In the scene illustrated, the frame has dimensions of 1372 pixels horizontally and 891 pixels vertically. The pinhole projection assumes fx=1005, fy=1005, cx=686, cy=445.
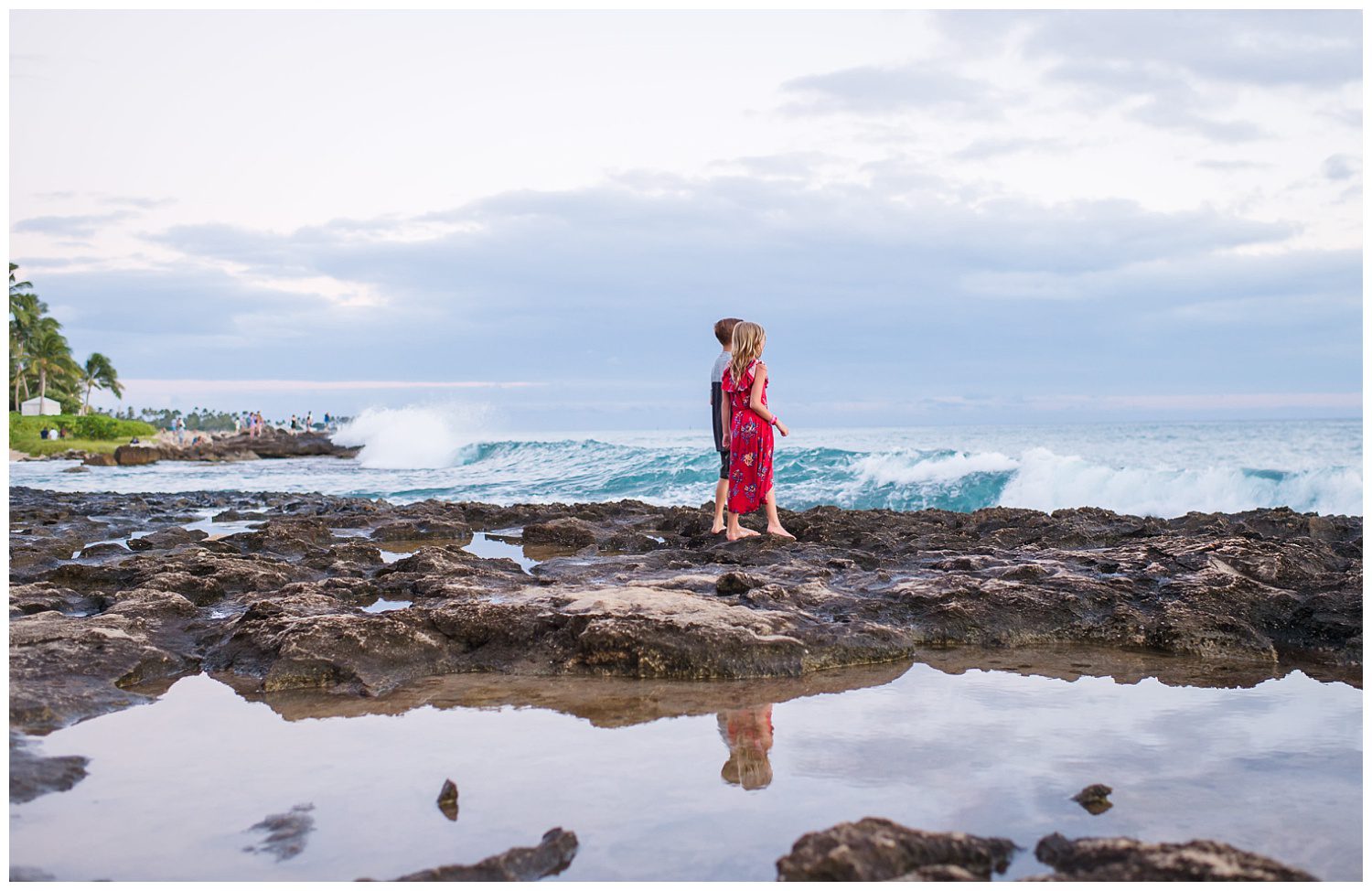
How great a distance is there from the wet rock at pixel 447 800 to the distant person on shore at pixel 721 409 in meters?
5.92

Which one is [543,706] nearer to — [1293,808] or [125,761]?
[125,761]

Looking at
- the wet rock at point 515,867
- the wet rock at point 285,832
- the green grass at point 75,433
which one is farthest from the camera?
the green grass at point 75,433

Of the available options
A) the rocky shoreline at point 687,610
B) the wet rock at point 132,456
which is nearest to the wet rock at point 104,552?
the rocky shoreline at point 687,610

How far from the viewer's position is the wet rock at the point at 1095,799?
2906 mm

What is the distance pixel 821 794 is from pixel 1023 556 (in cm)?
442

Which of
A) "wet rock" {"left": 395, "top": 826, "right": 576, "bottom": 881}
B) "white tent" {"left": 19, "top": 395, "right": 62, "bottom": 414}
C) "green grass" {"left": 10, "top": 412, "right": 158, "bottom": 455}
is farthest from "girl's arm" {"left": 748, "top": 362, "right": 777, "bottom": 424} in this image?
"white tent" {"left": 19, "top": 395, "right": 62, "bottom": 414}

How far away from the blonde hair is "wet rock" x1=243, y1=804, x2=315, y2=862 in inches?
237

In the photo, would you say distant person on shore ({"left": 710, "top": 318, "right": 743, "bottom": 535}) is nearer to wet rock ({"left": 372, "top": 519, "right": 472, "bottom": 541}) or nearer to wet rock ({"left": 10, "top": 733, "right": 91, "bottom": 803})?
wet rock ({"left": 372, "top": 519, "right": 472, "bottom": 541})

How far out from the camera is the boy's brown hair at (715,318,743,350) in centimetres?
870

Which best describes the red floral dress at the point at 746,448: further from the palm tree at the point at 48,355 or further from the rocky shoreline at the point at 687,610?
the palm tree at the point at 48,355

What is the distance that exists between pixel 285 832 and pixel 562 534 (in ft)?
24.6

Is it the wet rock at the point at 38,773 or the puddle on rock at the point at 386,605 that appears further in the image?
the puddle on rock at the point at 386,605

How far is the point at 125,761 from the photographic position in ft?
11.1

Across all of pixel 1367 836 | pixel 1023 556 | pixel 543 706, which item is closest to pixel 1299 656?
pixel 1023 556
